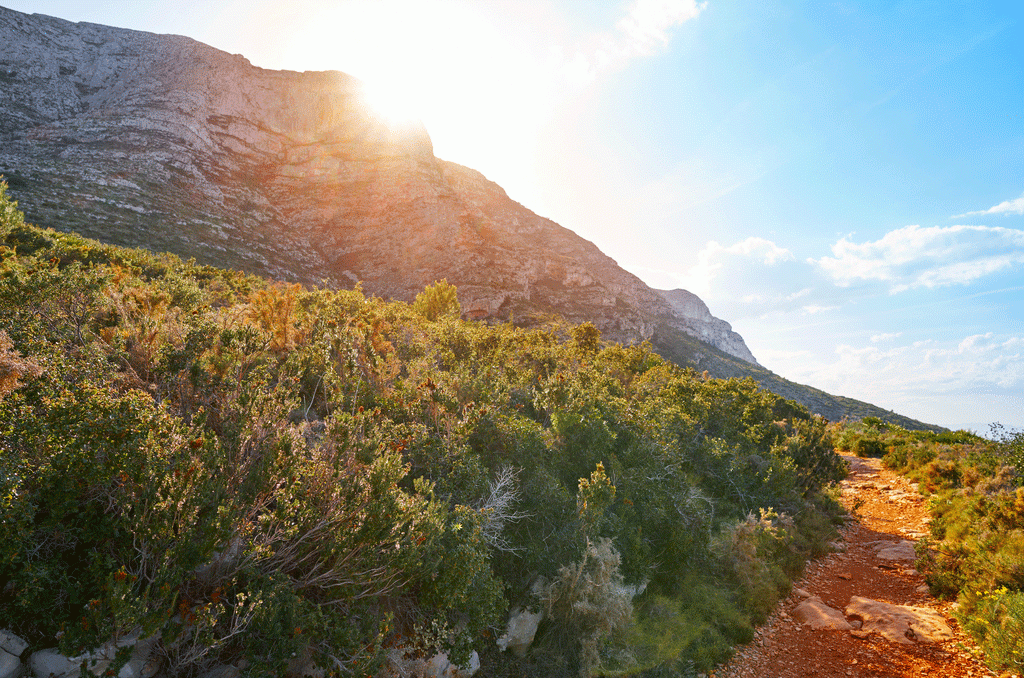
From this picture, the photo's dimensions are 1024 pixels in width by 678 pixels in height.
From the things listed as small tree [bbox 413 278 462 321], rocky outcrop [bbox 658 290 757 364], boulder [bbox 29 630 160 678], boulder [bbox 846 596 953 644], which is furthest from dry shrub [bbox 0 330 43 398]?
rocky outcrop [bbox 658 290 757 364]

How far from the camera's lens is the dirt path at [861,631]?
24.4 feet

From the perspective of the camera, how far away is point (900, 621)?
834 cm

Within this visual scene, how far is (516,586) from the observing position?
21.3ft

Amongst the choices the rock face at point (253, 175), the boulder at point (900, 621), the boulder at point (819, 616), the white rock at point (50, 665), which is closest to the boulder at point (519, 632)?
the white rock at point (50, 665)

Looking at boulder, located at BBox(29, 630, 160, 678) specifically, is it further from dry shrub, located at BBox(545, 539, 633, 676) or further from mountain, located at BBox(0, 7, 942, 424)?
mountain, located at BBox(0, 7, 942, 424)

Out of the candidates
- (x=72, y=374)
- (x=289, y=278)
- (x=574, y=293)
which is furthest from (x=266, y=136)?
(x=72, y=374)

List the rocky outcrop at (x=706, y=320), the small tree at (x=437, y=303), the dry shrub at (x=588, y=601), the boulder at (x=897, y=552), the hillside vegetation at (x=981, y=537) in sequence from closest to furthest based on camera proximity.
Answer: the dry shrub at (x=588, y=601) → the hillside vegetation at (x=981, y=537) → the boulder at (x=897, y=552) → the small tree at (x=437, y=303) → the rocky outcrop at (x=706, y=320)

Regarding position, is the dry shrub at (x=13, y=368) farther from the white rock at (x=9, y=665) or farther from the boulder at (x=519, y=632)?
the boulder at (x=519, y=632)

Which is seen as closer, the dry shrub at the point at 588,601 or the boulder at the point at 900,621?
the dry shrub at the point at 588,601

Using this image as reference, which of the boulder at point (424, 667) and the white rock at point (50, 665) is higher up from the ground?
the white rock at point (50, 665)

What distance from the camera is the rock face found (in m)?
47.8

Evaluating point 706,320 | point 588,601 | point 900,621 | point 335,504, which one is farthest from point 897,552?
point 706,320

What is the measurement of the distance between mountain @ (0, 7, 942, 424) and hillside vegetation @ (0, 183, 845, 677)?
42286 millimetres

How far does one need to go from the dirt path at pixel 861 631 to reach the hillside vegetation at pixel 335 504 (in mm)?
504
